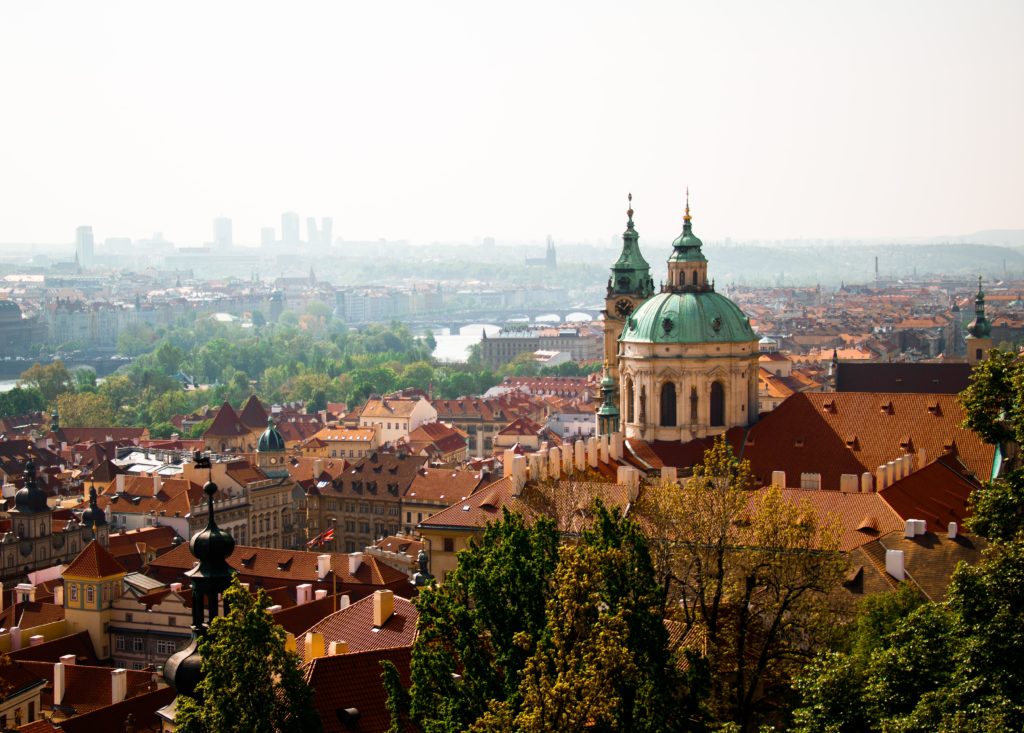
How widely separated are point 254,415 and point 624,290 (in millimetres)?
54927

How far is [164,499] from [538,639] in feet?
189

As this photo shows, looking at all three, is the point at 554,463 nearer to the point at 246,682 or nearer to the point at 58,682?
the point at 58,682

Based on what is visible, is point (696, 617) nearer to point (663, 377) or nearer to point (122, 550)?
point (663, 377)

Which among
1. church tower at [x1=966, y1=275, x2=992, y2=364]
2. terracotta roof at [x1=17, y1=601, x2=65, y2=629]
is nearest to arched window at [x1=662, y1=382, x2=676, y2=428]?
terracotta roof at [x1=17, y1=601, x2=65, y2=629]

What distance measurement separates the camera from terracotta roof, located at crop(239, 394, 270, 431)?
138 meters

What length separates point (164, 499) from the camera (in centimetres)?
8700

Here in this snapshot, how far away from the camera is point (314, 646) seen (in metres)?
43.2

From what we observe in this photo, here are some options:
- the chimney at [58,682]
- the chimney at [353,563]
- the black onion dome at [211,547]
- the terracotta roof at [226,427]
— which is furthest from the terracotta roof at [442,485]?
the black onion dome at [211,547]

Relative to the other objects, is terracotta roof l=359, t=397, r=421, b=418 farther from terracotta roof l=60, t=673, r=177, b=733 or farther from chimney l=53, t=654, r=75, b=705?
terracotta roof l=60, t=673, r=177, b=733

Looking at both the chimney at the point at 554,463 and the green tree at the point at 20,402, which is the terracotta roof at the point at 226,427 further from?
the chimney at the point at 554,463

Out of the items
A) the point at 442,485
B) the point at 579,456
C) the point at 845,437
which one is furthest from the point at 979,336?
the point at 579,456

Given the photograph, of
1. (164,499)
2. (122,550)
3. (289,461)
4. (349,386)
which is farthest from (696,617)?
(349,386)

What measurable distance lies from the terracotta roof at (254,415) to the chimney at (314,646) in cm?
9452

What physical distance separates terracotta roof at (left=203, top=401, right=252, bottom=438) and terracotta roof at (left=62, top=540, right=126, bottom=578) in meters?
67.7
